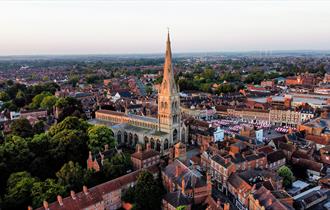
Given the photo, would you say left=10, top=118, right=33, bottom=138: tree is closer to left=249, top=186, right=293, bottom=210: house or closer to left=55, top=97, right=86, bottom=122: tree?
left=55, top=97, right=86, bottom=122: tree

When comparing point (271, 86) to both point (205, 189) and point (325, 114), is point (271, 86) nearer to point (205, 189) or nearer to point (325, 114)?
point (325, 114)

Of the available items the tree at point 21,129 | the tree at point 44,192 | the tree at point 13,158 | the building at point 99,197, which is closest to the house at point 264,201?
the building at point 99,197

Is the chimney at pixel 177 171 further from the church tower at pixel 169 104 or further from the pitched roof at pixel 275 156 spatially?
the church tower at pixel 169 104

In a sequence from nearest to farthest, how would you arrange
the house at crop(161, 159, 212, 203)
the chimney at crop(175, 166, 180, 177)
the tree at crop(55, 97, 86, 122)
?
the house at crop(161, 159, 212, 203)
the chimney at crop(175, 166, 180, 177)
the tree at crop(55, 97, 86, 122)

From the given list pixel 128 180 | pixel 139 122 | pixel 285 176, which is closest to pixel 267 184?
pixel 285 176

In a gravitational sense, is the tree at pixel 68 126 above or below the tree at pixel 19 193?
above

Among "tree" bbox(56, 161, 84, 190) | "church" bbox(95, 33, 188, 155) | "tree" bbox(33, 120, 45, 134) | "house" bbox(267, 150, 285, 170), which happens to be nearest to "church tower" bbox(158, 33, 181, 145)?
"church" bbox(95, 33, 188, 155)
